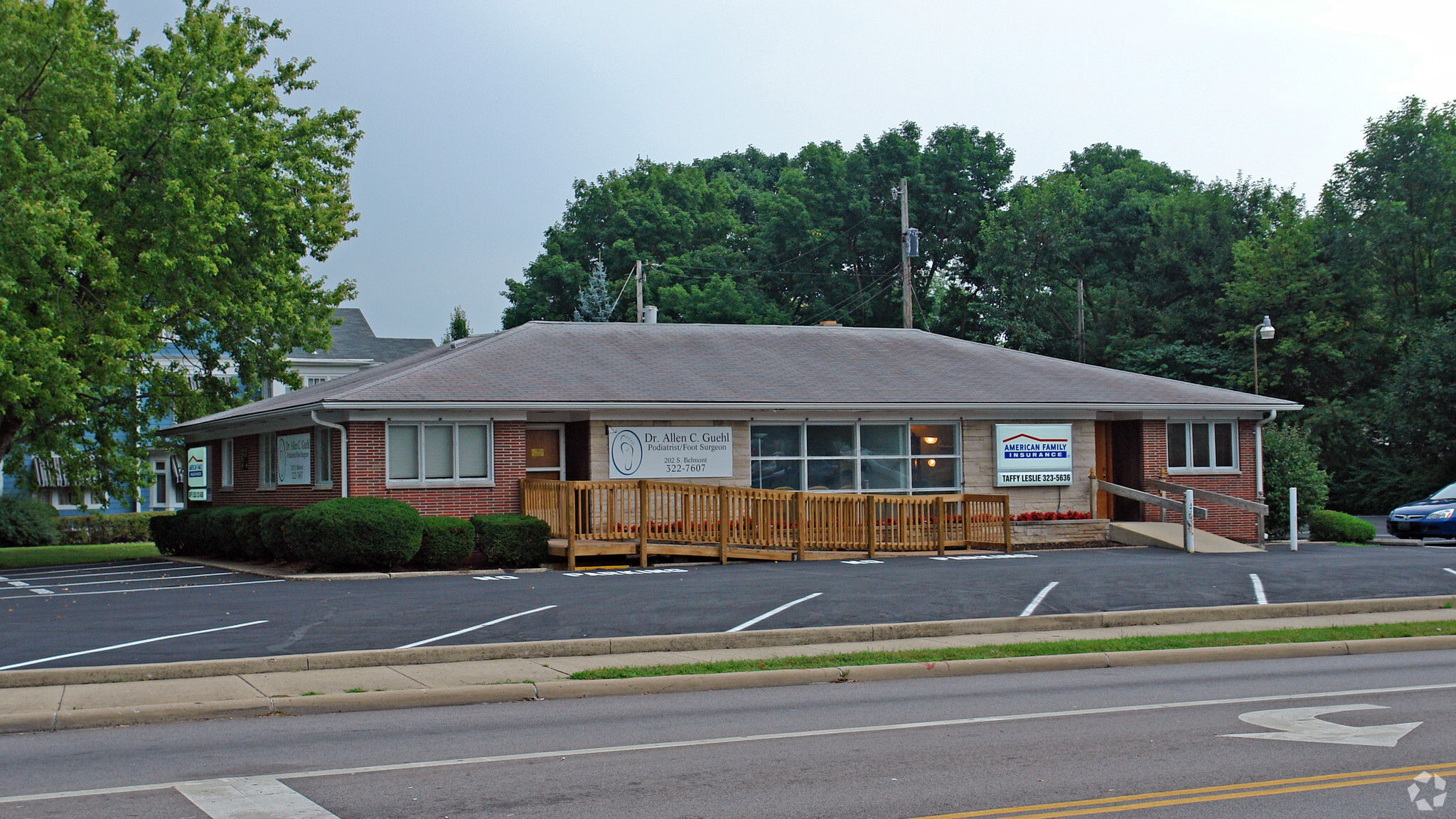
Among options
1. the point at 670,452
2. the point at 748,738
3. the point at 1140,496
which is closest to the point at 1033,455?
the point at 1140,496

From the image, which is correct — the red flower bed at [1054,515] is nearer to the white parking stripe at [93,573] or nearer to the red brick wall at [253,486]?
the red brick wall at [253,486]

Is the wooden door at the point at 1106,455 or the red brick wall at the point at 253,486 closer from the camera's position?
the red brick wall at the point at 253,486

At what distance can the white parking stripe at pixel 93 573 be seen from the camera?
2392 cm

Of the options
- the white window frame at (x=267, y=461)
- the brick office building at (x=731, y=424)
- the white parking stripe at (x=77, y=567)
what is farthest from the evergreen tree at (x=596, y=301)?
the white parking stripe at (x=77, y=567)

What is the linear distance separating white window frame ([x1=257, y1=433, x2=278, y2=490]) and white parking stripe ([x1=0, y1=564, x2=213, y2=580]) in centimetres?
277

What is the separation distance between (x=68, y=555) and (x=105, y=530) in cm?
979

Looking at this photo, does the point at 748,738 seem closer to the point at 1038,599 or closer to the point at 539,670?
the point at 539,670

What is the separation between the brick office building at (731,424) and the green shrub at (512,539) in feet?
5.53

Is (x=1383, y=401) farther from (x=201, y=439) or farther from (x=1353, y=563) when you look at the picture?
(x=201, y=439)

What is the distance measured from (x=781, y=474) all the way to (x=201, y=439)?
621 inches

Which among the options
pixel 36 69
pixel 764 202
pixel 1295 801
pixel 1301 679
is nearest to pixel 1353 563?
pixel 1301 679

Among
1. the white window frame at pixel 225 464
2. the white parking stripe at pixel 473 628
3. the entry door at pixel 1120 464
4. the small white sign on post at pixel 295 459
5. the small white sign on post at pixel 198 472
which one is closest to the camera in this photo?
the white parking stripe at pixel 473 628

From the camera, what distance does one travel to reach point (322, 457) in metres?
25.1

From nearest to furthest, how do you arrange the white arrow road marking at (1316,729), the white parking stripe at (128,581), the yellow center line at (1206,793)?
the yellow center line at (1206,793) → the white arrow road marking at (1316,729) → the white parking stripe at (128,581)
